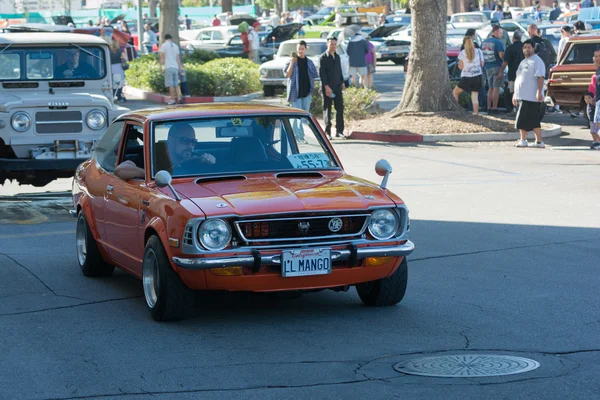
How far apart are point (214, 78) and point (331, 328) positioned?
25.1m

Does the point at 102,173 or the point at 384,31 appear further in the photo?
the point at 384,31

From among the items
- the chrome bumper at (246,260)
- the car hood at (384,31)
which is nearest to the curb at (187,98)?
the car hood at (384,31)

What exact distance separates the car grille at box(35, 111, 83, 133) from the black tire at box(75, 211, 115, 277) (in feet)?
15.3

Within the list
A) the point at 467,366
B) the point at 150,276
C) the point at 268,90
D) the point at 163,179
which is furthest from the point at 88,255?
the point at 268,90

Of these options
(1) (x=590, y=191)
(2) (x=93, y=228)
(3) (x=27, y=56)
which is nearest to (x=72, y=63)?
(3) (x=27, y=56)

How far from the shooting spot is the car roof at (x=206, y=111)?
28.3 feet

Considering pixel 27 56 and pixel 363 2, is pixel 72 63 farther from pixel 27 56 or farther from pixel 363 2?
pixel 363 2

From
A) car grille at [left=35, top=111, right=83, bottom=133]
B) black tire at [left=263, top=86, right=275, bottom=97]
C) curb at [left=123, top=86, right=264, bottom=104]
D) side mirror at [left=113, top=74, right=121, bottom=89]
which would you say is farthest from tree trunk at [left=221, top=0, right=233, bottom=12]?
car grille at [left=35, top=111, right=83, bottom=133]

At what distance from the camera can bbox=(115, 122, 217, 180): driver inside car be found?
8.36 meters

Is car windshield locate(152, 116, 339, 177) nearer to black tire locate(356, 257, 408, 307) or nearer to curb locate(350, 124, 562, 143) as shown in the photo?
black tire locate(356, 257, 408, 307)

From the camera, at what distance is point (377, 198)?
7809 mm

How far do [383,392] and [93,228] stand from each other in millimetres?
4359

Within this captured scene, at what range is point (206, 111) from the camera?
8.72 metres

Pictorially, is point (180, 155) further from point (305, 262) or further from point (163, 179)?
point (305, 262)
